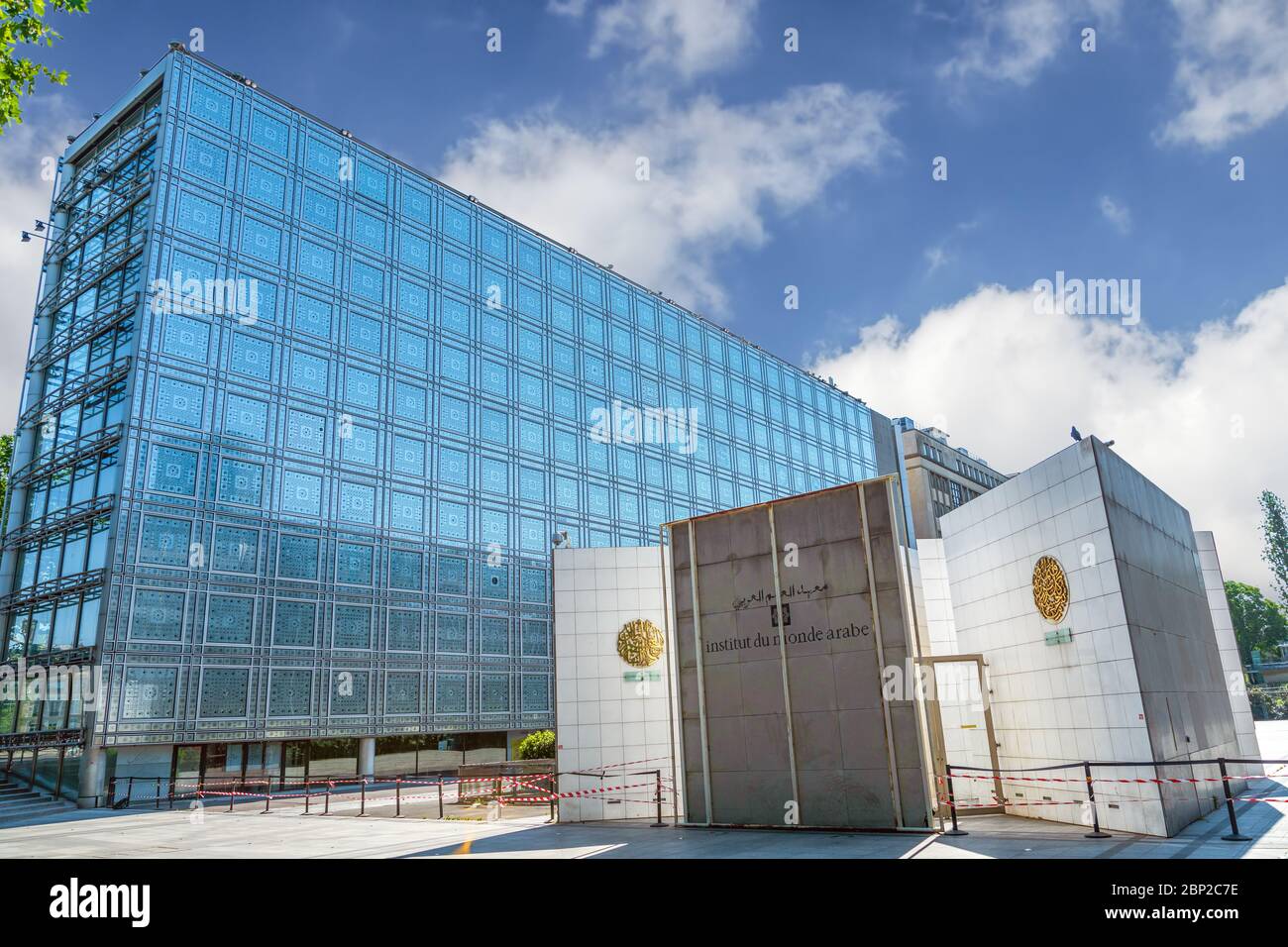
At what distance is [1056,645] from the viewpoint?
17234 mm

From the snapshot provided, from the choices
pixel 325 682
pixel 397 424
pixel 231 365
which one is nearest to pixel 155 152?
pixel 231 365

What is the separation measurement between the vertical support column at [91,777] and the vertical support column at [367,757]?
10.2 m

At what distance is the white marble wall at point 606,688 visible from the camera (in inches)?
852

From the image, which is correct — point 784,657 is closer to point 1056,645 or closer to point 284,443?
point 1056,645

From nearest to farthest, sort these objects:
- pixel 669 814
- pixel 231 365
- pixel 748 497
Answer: pixel 669 814 < pixel 231 365 < pixel 748 497

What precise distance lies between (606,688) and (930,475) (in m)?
69.3

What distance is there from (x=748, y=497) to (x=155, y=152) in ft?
132

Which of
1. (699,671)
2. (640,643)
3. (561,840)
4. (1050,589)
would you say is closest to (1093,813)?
(1050,589)

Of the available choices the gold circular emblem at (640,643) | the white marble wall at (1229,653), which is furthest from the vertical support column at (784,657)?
the white marble wall at (1229,653)

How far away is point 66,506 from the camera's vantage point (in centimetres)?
3575

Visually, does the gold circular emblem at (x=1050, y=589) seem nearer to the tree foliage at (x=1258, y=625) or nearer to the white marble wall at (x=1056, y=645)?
the white marble wall at (x=1056, y=645)

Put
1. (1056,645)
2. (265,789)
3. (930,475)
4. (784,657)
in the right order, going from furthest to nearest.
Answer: (930,475) < (265,789) < (784,657) < (1056,645)

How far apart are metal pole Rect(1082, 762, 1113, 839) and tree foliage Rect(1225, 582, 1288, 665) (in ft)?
405

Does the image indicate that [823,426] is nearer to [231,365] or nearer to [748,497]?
[748,497]
